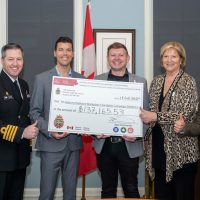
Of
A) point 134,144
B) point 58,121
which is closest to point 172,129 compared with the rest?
point 134,144

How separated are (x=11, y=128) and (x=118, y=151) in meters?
0.91

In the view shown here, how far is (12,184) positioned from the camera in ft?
8.77

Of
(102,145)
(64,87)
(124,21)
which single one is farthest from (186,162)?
(124,21)

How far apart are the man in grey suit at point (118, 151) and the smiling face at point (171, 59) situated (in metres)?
0.28

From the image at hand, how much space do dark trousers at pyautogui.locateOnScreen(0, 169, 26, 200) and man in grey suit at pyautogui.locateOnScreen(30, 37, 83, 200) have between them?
23cm

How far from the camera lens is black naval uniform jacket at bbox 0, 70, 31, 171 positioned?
2559 millimetres

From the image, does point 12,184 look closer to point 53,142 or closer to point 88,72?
point 53,142

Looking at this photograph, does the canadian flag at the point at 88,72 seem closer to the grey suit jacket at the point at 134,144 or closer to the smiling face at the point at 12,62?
the grey suit jacket at the point at 134,144

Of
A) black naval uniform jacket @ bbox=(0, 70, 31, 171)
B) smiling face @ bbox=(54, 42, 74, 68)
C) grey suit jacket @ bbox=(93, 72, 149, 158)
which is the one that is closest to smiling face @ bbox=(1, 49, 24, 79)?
black naval uniform jacket @ bbox=(0, 70, 31, 171)

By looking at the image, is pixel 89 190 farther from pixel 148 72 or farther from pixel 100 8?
pixel 100 8

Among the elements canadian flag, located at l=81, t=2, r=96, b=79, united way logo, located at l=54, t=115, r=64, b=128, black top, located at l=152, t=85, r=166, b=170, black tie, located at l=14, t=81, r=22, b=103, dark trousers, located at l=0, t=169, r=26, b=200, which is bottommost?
dark trousers, located at l=0, t=169, r=26, b=200

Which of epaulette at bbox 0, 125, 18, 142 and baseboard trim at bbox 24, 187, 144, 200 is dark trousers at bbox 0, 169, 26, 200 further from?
baseboard trim at bbox 24, 187, 144, 200

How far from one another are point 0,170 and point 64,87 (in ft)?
2.67

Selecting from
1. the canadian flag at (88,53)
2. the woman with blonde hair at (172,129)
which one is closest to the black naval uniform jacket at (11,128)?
the woman with blonde hair at (172,129)
